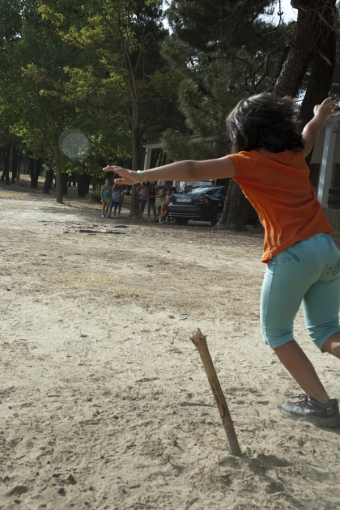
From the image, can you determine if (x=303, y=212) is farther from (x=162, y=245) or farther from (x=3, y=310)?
(x=162, y=245)

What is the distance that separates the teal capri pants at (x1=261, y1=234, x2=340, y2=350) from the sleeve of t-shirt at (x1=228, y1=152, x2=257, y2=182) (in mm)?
415

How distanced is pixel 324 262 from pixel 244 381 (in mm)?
1328

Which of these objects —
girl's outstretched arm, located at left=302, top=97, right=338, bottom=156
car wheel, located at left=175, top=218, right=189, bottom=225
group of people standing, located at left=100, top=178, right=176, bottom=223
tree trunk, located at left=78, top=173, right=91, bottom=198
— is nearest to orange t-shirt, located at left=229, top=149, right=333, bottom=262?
girl's outstretched arm, located at left=302, top=97, right=338, bottom=156

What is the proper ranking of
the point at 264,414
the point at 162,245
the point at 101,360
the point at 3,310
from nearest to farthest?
the point at 264,414 < the point at 101,360 < the point at 3,310 < the point at 162,245

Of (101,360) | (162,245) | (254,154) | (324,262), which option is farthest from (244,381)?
(162,245)

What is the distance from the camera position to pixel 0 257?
893cm

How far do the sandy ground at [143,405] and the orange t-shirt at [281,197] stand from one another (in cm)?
96

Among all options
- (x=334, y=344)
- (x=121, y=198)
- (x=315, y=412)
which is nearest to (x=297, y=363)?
(x=334, y=344)

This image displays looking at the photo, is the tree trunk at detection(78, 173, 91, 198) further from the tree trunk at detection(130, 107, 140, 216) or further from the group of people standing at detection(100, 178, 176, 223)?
the group of people standing at detection(100, 178, 176, 223)

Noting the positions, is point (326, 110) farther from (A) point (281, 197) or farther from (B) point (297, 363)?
(B) point (297, 363)

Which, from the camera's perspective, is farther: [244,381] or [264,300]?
[244,381]

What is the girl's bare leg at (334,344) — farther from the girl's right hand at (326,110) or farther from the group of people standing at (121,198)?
the group of people standing at (121,198)

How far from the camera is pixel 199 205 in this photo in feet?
66.7

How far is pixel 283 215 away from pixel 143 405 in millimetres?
1323
